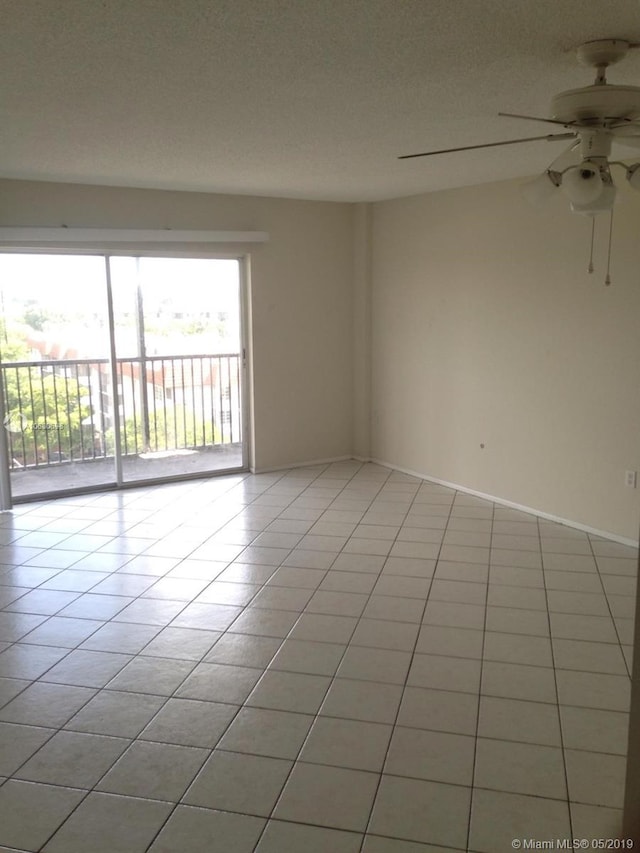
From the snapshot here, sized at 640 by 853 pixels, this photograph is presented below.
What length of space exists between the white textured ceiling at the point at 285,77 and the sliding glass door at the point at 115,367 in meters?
1.21

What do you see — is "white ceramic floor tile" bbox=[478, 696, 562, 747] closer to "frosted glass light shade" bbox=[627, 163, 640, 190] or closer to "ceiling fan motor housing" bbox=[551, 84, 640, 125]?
"frosted glass light shade" bbox=[627, 163, 640, 190]

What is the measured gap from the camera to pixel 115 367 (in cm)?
544

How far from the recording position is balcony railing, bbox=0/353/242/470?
536 cm

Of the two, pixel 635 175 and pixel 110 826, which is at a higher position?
pixel 635 175

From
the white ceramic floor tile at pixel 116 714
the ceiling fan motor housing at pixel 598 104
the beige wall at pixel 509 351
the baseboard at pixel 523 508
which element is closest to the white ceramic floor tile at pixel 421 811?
the white ceramic floor tile at pixel 116 714

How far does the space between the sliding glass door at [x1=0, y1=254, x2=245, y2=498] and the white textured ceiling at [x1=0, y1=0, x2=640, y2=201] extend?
3.97 ft

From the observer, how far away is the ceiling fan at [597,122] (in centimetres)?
229

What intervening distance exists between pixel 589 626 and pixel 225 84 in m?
2.73

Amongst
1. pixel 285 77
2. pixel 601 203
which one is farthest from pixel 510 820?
pixel 285 77

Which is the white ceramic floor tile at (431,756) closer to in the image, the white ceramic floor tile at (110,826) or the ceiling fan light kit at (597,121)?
the white ceramic floor tile at (110,826)

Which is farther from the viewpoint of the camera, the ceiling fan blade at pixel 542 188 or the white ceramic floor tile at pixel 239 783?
the ceiling fan blade at pixel 542 188

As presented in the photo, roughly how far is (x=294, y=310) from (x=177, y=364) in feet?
3.53
